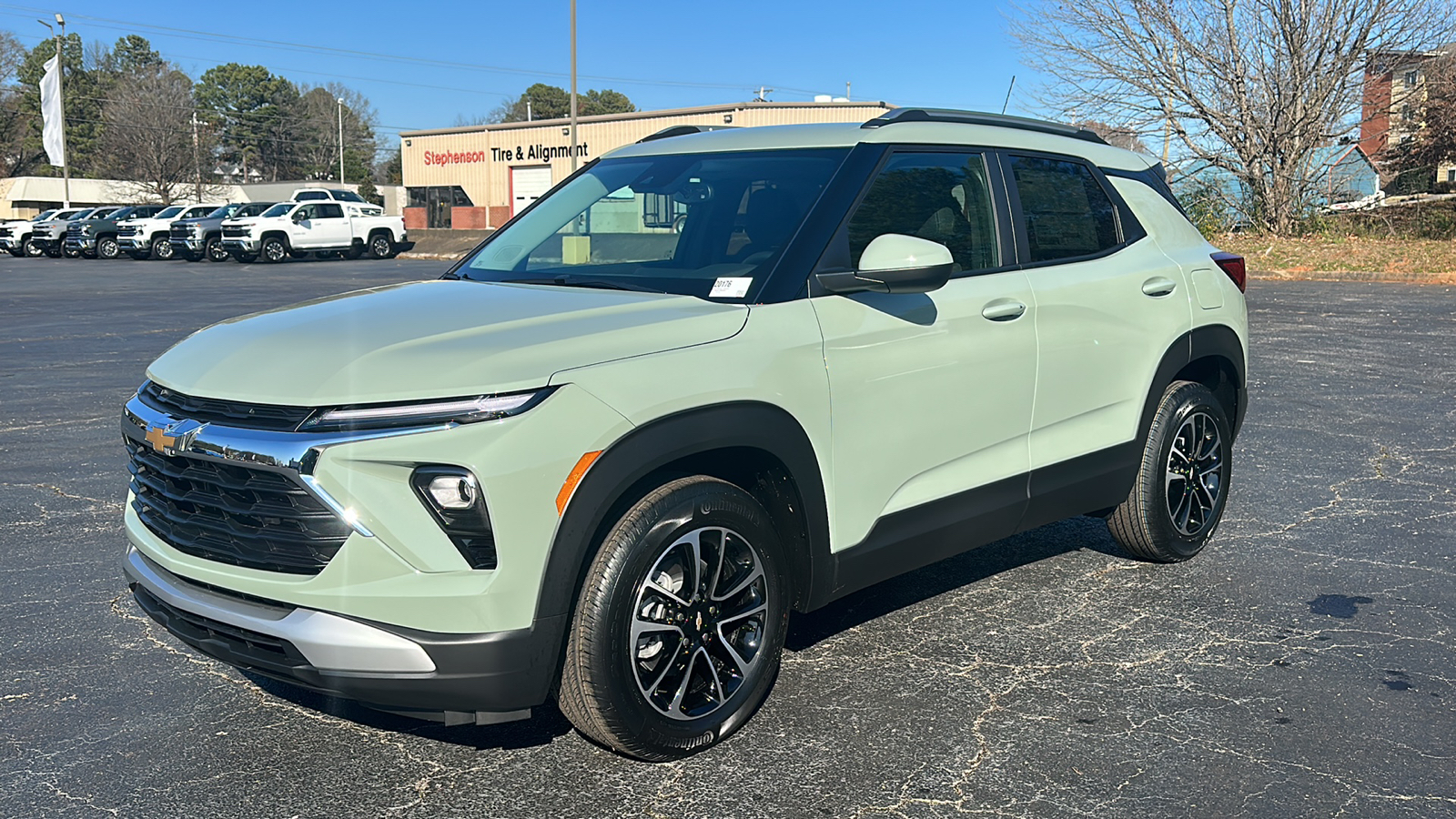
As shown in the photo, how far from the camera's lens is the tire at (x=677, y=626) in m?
3.23

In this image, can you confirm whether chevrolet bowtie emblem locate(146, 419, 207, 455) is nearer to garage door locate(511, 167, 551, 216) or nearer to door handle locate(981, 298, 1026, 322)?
door handle locate(981, 298, 1026, 322)

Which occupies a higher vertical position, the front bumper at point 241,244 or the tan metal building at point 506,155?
the tan metal building at point 506,155

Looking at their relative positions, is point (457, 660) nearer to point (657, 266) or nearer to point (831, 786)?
point (831, 786)

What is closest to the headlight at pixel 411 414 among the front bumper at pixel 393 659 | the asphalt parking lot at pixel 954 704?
the front bumper at pixel 393 659

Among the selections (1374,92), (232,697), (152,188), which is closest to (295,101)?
(152,188)

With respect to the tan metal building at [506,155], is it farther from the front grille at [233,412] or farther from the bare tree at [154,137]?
the front grille at [233,412]

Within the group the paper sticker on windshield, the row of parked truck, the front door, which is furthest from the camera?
the row of parked truck

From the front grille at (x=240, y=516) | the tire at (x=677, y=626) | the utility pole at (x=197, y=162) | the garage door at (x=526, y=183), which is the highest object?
the utility pole at (x=197, y=162)

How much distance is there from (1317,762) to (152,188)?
264 ft

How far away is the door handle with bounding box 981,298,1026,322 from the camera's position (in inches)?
170

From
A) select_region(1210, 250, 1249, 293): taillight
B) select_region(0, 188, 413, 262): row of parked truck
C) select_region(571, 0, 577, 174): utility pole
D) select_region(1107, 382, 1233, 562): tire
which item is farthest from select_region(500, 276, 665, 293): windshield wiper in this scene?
select_region(0, 188, 413, 262): row of parked truck

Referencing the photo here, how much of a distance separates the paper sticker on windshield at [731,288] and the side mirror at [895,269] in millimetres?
240

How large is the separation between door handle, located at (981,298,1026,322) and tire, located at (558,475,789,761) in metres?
1.27

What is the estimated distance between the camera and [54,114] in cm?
5059
